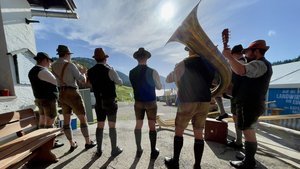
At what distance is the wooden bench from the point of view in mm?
2351

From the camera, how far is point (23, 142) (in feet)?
9.00

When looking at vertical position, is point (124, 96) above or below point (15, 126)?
below

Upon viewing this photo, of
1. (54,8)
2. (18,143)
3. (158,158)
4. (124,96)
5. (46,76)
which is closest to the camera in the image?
(18,143)

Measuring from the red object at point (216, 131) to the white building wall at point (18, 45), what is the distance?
4.90 meters

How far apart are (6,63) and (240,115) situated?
217 inches

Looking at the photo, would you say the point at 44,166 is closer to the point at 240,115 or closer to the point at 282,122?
the point at 240,115

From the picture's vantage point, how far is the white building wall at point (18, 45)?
4301 millimetres

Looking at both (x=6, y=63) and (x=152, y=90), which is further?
(x=6, y=63)

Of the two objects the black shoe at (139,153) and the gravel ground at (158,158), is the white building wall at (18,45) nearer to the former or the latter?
the gravel ground at (158,158)

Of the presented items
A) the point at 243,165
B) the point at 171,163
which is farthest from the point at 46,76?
the point at 243,165

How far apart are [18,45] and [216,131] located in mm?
5956

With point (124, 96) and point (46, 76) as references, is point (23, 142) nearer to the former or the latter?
point (46, 76)

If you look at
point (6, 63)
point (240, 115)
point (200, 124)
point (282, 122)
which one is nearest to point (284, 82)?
point (282, 122)

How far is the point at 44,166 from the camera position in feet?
9.89
